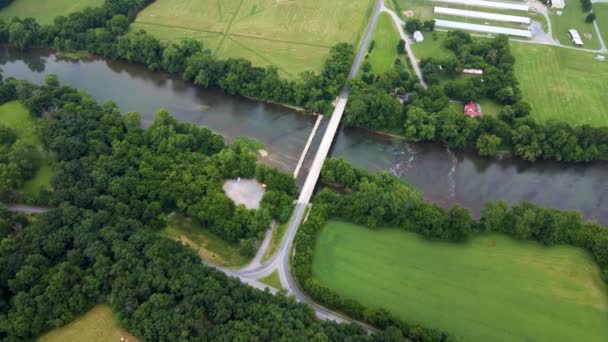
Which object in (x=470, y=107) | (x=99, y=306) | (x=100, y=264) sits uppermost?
(x=470, y=107)

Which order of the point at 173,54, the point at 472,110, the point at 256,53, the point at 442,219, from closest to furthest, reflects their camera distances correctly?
the point at 442,219, the point at 472,110, the point at 173,54, the point at 256,53

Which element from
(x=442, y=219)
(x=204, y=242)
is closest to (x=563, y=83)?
(x=442, y=219)

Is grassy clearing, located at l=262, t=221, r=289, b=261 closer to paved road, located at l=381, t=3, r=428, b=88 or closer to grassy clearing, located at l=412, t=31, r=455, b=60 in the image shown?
paved road, located at l=381, t=3, r=428, b=88

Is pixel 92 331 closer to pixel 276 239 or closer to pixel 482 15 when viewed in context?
pixel 276 239

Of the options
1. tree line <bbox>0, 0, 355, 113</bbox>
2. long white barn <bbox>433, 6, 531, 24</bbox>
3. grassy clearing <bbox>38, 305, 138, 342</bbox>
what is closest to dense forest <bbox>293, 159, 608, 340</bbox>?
grassy clearing <bbox>38, 305, 138, 342</bbox>

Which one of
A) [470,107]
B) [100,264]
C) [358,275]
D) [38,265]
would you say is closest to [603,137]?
[470,107]

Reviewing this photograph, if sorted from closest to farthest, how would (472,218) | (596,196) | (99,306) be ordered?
(99,306), (472,218), (596,196)

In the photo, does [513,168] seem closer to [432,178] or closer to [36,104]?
[432,178]
